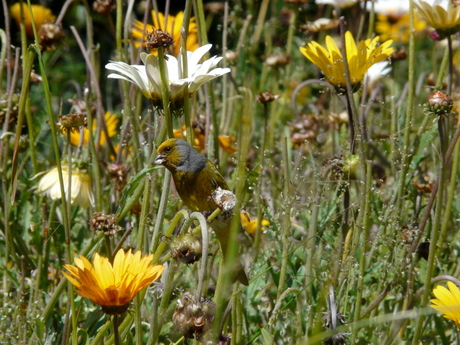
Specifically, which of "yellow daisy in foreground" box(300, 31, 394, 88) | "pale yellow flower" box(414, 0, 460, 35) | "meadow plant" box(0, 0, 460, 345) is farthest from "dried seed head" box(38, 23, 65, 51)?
"pale yellow flower" box(414, 0, 460, 35)

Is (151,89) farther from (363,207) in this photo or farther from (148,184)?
(363,207)

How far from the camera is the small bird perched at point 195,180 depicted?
1350 mm

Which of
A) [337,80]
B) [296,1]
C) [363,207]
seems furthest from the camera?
[296,1]

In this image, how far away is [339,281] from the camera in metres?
1.33

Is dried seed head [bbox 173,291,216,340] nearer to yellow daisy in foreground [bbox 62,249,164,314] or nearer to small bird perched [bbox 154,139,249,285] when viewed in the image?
yellow daisy in foreground [bbox 62,249,164,314]

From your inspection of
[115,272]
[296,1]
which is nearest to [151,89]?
[115,272]

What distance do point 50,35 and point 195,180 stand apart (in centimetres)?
70

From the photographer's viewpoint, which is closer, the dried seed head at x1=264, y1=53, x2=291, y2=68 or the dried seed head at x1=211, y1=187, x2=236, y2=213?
the dried seed head at x1=211, y1=187, x2=236, y2=213

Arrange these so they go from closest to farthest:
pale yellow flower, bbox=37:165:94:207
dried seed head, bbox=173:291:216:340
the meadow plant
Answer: dried seed head, bbox=173:291:216:340 → the meadow plant → pale yellow flower, bbox=37:165:94:207

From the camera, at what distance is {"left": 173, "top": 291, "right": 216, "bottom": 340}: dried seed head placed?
91cm

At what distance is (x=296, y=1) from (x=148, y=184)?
1.49 meters

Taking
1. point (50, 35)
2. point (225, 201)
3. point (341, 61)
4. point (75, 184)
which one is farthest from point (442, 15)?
point (50, 35)

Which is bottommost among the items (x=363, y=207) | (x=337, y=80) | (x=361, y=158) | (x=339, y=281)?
(x=339, y=281)

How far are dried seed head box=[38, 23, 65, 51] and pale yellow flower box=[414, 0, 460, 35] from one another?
98 cm
